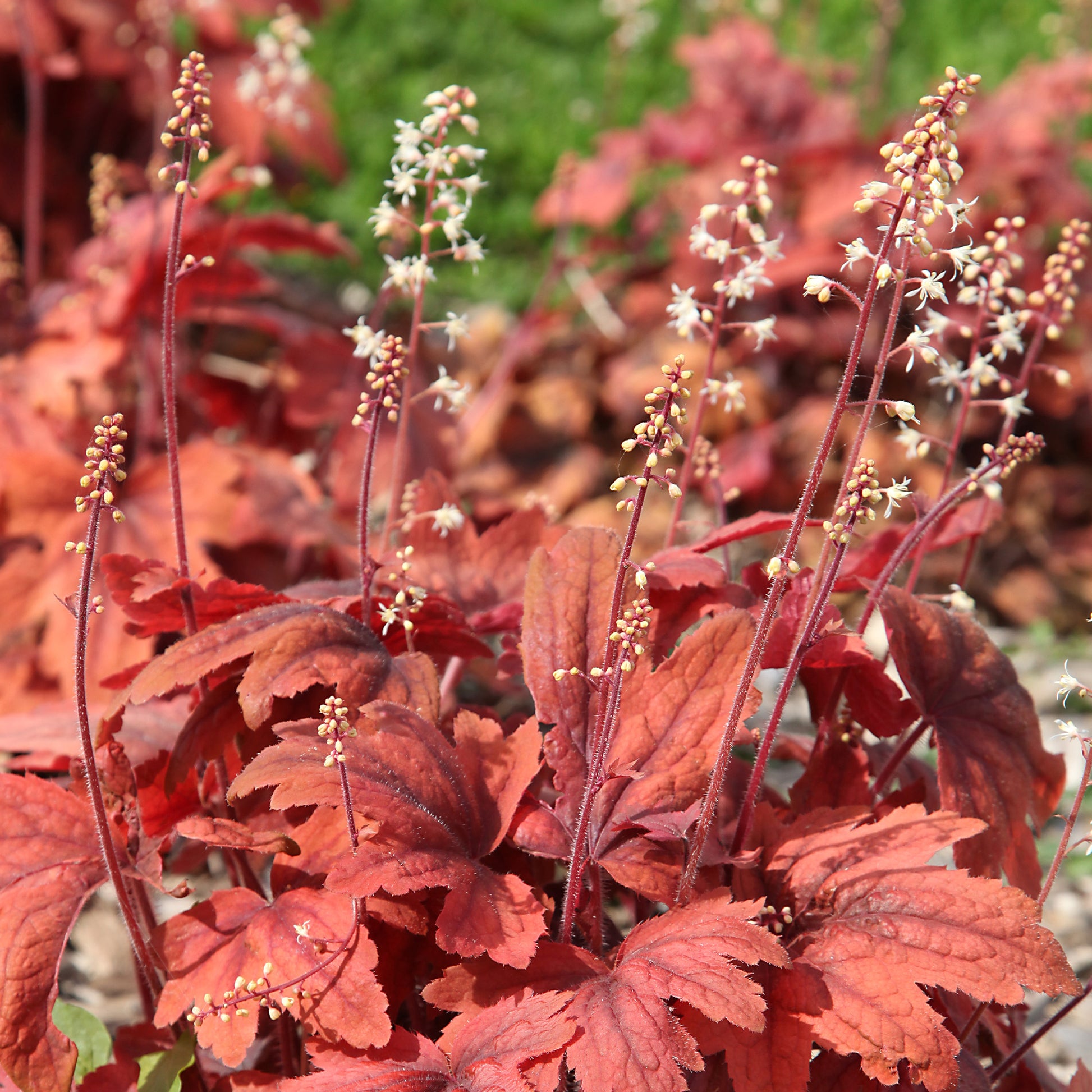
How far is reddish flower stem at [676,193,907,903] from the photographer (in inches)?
51.4

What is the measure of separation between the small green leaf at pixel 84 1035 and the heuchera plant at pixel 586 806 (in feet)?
0.06

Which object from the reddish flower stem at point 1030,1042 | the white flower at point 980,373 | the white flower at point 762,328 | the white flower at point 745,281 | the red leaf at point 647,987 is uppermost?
the white flower at point 745,281

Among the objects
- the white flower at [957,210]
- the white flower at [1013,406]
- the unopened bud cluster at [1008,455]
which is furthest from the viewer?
the white flower at [1013,406]

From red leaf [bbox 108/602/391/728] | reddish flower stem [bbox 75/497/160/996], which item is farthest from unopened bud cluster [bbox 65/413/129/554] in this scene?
red leaf [bbox 108/602/391/728]

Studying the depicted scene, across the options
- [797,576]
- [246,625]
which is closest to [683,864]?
[797,576]

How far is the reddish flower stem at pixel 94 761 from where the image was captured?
54.9 inches

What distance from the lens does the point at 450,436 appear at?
10.6 ft

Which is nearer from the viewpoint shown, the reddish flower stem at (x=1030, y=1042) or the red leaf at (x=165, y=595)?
the reddish flower stem at (x=1030, y=1042)

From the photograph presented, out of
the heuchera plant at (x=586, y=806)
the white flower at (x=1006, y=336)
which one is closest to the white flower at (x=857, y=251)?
the heuchera plant at (x=586, y=806)

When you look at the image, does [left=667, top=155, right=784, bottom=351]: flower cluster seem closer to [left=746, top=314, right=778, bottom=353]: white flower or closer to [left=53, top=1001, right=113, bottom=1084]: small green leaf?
[left=746, top=314, right=778, bottom=353]: white flower

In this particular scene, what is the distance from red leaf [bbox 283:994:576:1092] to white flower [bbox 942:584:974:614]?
0.91 metres

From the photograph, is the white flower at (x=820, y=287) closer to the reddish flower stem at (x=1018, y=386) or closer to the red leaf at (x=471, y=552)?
the reddish flower stem at (x=1018, y=386)

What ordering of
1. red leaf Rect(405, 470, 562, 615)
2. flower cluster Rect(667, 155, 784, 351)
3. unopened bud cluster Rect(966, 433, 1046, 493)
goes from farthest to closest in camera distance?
red leaf Rect(405, 470, 562, 615) < flower cluster Rect(667, 155, 784, 351) < unopened bud cluster Rect(966, 433, 1046, 493)

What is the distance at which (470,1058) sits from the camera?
4.60 feet
